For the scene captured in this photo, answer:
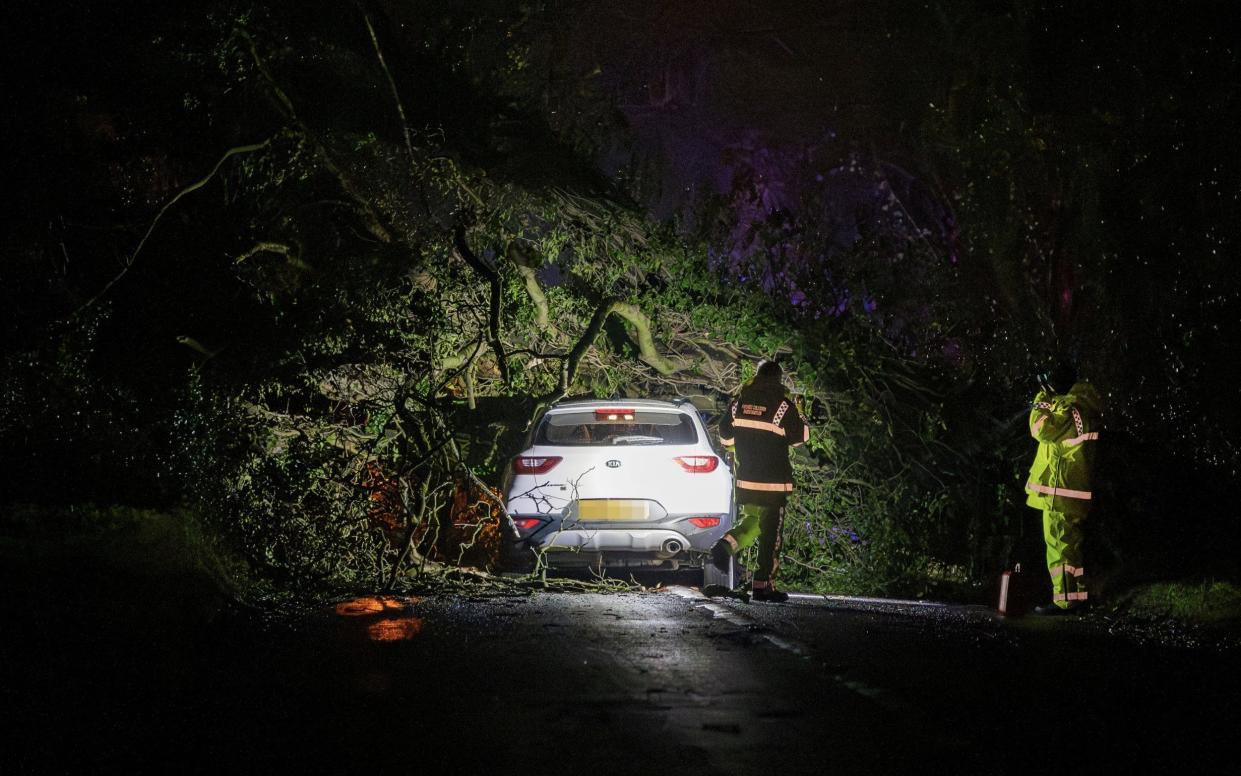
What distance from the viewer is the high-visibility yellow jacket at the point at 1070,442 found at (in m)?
9.70

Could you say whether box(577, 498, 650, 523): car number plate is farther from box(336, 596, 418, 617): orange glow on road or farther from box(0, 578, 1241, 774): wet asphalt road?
box(0, 578, 1241, 774): wet asphalt road

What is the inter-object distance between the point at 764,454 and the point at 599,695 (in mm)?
5100

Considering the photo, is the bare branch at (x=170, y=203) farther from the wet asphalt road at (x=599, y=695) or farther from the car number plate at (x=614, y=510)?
the car number plate at (x=614, y=510)

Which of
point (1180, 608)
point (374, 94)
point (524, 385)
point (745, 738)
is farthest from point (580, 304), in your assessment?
point (745, 738)

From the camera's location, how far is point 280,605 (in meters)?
10.1

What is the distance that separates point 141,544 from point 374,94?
22.1 ft

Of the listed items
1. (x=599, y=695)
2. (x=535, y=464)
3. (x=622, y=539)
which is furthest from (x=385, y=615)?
(x=599, y=695)

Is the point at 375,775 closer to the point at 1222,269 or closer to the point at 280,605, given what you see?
the point at 280,605

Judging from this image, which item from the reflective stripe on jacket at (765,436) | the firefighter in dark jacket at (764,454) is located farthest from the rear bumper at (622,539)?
the reflective stripe on jacket at (765,436)

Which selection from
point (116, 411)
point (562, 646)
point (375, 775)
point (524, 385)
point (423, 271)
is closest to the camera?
point (375, 775)

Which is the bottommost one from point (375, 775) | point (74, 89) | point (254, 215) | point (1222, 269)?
point (375, 775)

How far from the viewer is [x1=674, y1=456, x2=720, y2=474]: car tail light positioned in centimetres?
1108

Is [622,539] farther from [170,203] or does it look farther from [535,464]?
[170,203]

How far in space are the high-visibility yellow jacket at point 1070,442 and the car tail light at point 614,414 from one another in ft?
11.3
